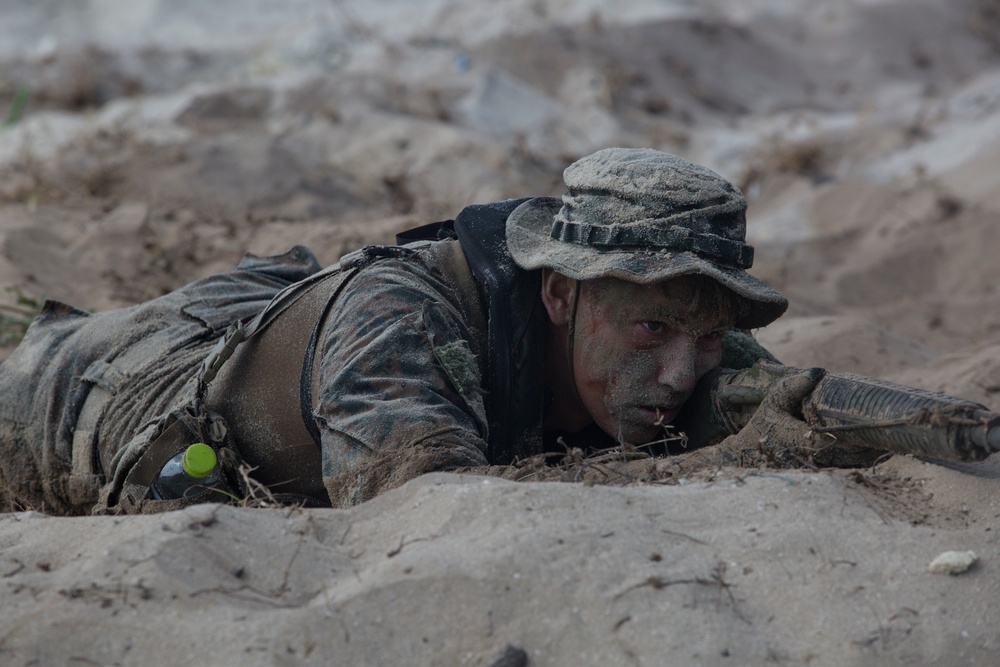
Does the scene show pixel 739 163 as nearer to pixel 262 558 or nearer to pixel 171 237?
pixel 171 237

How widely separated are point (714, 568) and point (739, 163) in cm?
841

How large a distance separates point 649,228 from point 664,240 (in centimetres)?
4

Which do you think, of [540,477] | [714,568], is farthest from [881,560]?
[540,477]

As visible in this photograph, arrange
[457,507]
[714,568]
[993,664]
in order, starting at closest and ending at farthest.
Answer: [993,664] < [714,568] < [457,507]

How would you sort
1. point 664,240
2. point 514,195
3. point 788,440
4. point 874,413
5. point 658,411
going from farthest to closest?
1. point 514,195
2. point 658,411
3. point 664,240
4. point 788,440
5. point 874,413

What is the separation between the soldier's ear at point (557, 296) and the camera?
2885mm

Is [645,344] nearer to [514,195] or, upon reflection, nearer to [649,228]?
[649,228]

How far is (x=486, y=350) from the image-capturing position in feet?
9.42

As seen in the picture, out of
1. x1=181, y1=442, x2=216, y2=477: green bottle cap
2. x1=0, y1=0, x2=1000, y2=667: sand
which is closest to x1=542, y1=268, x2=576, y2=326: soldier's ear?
x1=0, y1=0, x2=1000, y2=667: sand

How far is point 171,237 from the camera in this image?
6.54 m

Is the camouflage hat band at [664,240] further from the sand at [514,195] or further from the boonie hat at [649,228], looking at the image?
the sand at [514,195]

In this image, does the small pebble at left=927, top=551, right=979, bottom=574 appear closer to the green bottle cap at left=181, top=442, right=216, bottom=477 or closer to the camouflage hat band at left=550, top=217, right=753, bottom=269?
the camouflage hat band at left=550, top=217, right=753, bottom=269

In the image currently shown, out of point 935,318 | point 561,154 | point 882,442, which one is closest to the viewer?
point 882,442

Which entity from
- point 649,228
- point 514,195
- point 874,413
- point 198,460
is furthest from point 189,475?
point 514,195
